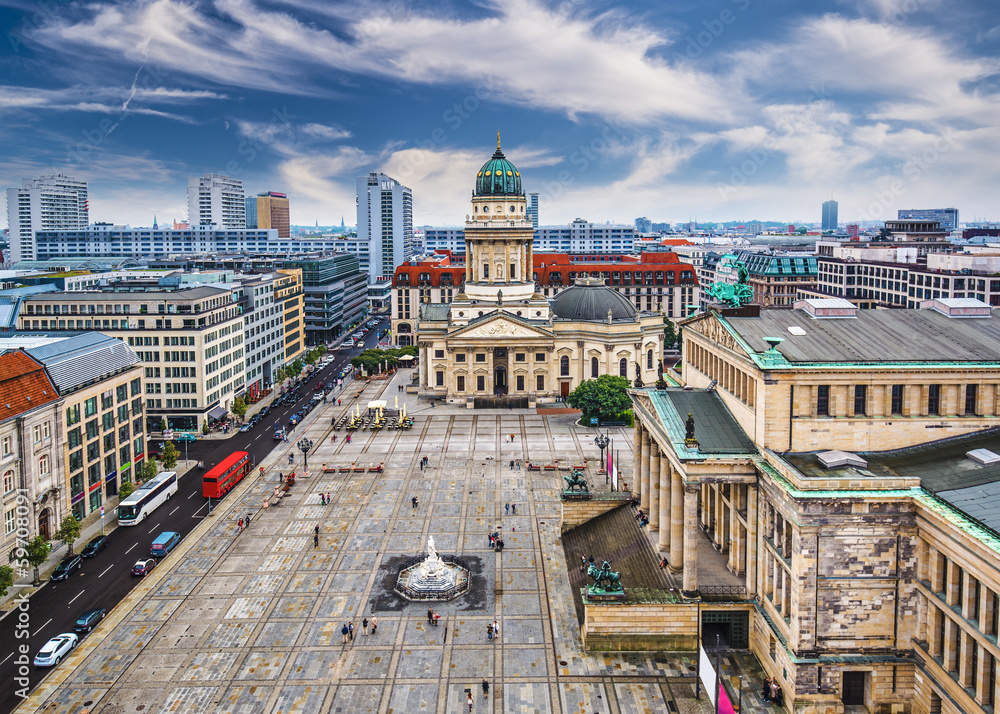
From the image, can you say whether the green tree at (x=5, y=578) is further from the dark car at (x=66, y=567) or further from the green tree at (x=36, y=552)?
the dark car at (x=66, y=567)

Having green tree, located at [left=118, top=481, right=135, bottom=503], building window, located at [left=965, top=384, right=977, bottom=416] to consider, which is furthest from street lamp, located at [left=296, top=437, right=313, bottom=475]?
building window, located at [left=965, top=384, right=977, bottom=416]

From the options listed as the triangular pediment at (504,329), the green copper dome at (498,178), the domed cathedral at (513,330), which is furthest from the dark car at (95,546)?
the green copper dome at (498,178)

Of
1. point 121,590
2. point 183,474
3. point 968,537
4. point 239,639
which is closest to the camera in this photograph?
point 968,537

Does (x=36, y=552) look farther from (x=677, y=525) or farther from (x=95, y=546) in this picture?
(x=677, y=525)

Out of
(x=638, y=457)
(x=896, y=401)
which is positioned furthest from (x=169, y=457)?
(x=896, y=401)

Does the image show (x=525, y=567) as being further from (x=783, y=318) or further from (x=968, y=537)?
(x=968, y=537)

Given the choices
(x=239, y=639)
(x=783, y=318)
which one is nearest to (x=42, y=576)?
(x=239, y=639)
